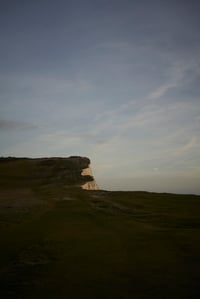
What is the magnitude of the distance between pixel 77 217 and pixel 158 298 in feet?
51.9

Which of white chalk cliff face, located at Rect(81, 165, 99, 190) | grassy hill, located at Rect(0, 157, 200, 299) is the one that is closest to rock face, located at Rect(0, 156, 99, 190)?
white chalk cliff face, located at Rect(81, 165, 99, 190)

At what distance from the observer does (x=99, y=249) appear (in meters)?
15.9

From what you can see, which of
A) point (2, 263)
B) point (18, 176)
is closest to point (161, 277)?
point (2, 263)

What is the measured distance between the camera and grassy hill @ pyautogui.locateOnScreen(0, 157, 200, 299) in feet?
35.1

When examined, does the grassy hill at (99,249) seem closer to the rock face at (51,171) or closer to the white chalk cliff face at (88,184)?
the white chalk cliff face at (88,184)

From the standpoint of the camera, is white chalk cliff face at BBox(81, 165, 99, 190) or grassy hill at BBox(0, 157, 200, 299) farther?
white chalk cliff face at BBox(81, 165, 99, 190)

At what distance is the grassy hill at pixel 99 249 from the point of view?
35.1 ft

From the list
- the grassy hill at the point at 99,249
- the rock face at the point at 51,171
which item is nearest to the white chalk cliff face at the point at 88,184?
the rock face at the point at 51,171

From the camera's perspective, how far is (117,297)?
32.2ft

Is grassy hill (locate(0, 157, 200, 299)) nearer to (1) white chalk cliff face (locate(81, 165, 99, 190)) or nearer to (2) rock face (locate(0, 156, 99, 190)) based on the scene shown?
(1) white chalk cliff face (locate(81, 165, 99, 190))

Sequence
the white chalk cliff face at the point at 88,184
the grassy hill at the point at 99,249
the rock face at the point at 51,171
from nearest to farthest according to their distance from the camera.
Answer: the grassy hill at the point at 99,249 < the white chalk cliff face at the point at 88,184 < the rock face at the point at 51,171

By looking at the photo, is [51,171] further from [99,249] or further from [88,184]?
[99,249]

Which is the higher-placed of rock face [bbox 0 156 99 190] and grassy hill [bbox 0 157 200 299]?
rock face [bbox 0 156 99 190]

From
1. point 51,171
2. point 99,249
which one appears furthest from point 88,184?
point 99,249
